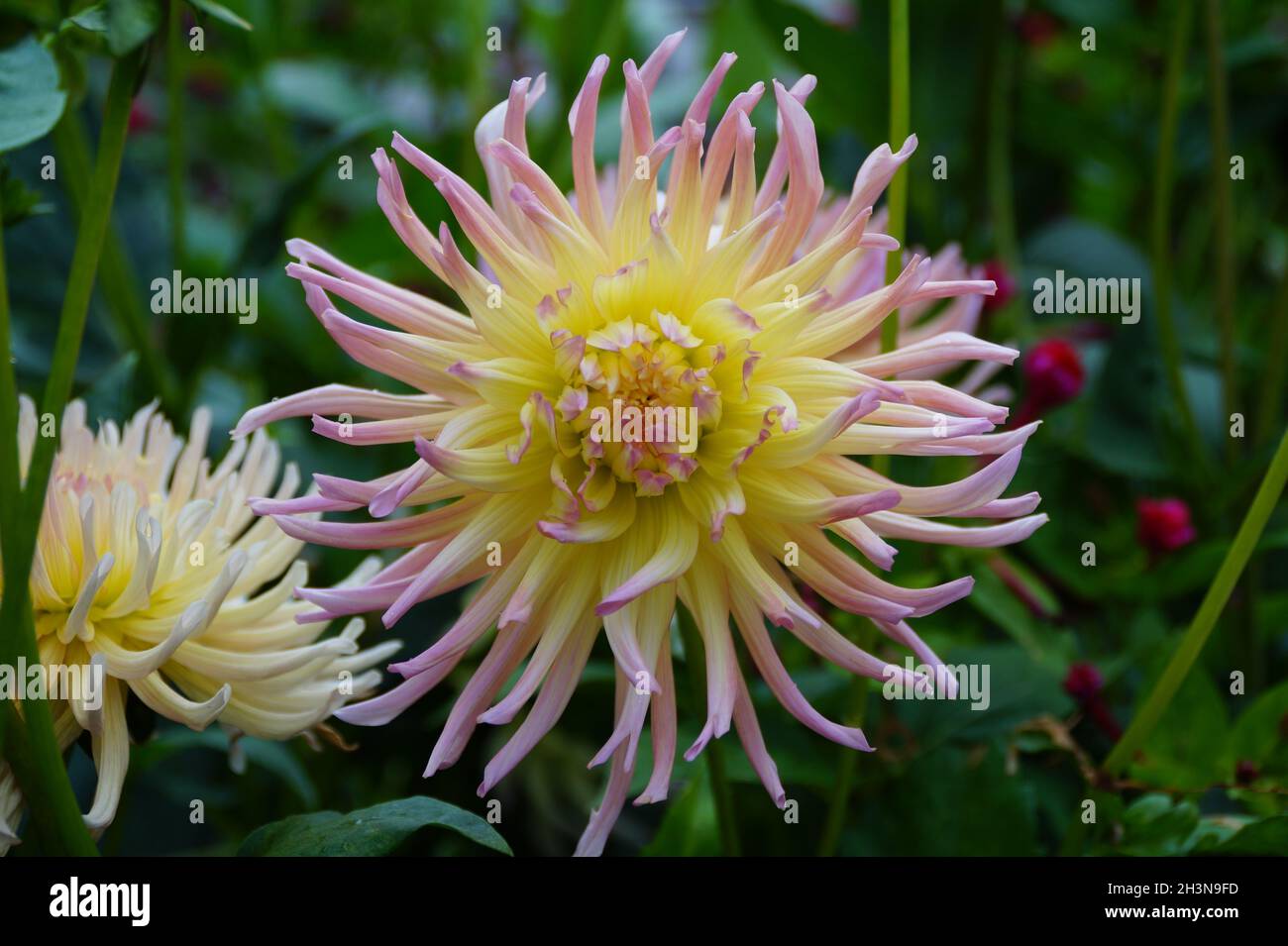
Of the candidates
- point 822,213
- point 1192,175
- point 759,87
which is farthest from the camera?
point 1192,175

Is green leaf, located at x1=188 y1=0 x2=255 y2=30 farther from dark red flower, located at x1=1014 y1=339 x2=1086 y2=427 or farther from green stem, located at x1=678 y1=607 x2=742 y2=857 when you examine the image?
dark red flower, located at x1=1014 y1=339 x2=1086 y2=427

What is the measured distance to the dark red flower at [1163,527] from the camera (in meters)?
0.64

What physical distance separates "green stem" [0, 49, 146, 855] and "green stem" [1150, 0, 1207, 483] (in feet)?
1.93

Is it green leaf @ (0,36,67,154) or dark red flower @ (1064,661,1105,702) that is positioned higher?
green leaf @ (0,36,67,154)

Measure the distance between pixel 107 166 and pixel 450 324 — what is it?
0.14 metres

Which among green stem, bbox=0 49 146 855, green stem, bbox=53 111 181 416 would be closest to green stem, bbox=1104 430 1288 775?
green stem, bbox=0 49 146 855

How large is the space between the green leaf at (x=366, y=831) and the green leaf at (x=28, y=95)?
0.86 feet

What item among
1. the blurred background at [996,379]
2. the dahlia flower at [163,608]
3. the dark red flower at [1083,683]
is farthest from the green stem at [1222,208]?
the dahlia flower at [163,608]

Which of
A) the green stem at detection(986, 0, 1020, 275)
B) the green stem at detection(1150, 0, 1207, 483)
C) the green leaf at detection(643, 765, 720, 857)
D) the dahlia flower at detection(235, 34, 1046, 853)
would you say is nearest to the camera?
the dahlia flower at detection(235, 34, 1046, 853)

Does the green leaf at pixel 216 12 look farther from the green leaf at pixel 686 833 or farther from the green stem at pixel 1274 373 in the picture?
the green stem at pixel 1274 373

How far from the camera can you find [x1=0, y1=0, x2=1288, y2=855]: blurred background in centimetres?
58
